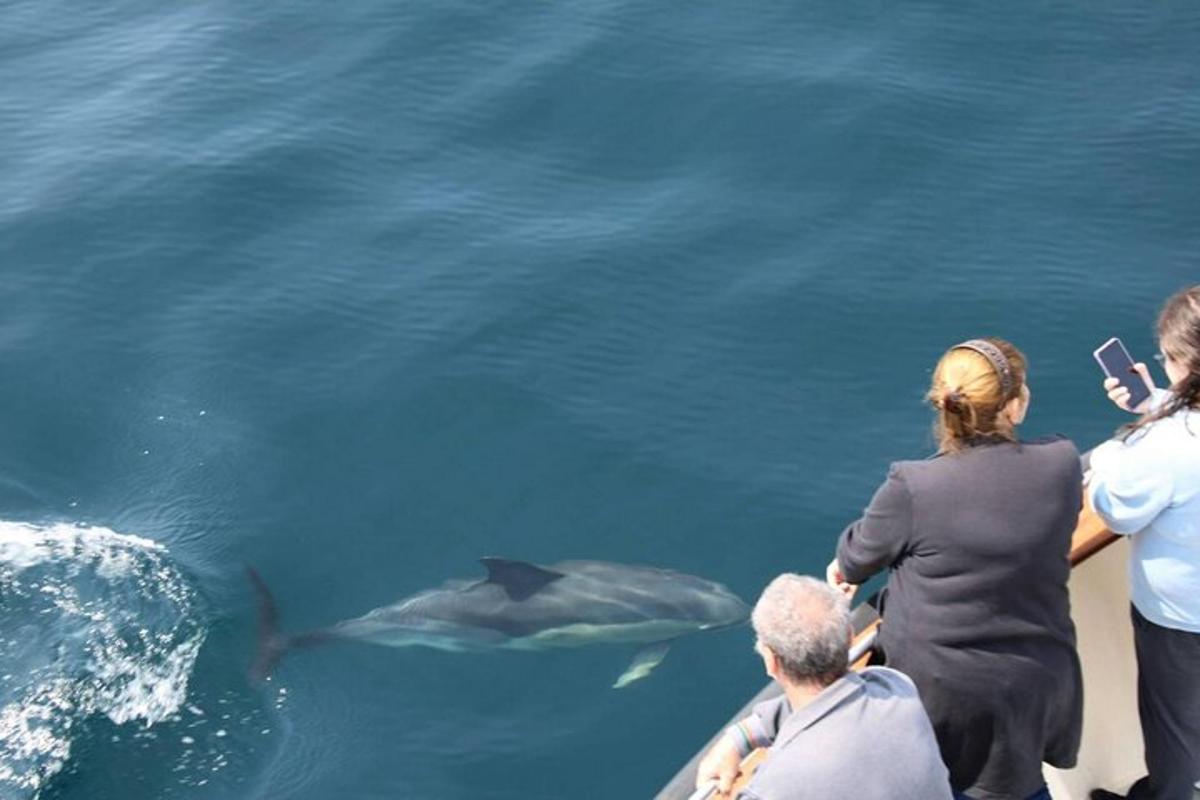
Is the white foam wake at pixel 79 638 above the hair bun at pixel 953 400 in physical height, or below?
below

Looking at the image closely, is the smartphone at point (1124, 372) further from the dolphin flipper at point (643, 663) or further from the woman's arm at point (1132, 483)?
the dolphin flipper at point (643, 663)

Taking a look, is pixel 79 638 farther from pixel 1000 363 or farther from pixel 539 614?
pixel 1000 363

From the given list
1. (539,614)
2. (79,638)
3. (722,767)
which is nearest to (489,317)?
(539,614)

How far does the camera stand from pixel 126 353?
1245cm

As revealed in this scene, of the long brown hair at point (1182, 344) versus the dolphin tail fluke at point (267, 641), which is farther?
the dolphin tail fluke at point (267, 641)

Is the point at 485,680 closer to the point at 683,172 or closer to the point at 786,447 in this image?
the point at 786,447

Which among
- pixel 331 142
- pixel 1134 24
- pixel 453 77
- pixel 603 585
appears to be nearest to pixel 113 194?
pixel 331 142

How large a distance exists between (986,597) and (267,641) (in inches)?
253

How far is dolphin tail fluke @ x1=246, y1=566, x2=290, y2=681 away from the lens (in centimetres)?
995

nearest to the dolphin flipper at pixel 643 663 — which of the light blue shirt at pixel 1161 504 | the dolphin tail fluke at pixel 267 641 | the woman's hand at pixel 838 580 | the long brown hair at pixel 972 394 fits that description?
the dolphin tail fluke at pixel 267 641

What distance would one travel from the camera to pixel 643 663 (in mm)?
10016

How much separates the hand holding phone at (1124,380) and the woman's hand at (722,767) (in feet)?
6.49

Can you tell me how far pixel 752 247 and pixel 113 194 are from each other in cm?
609

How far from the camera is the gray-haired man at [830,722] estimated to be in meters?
4.04
